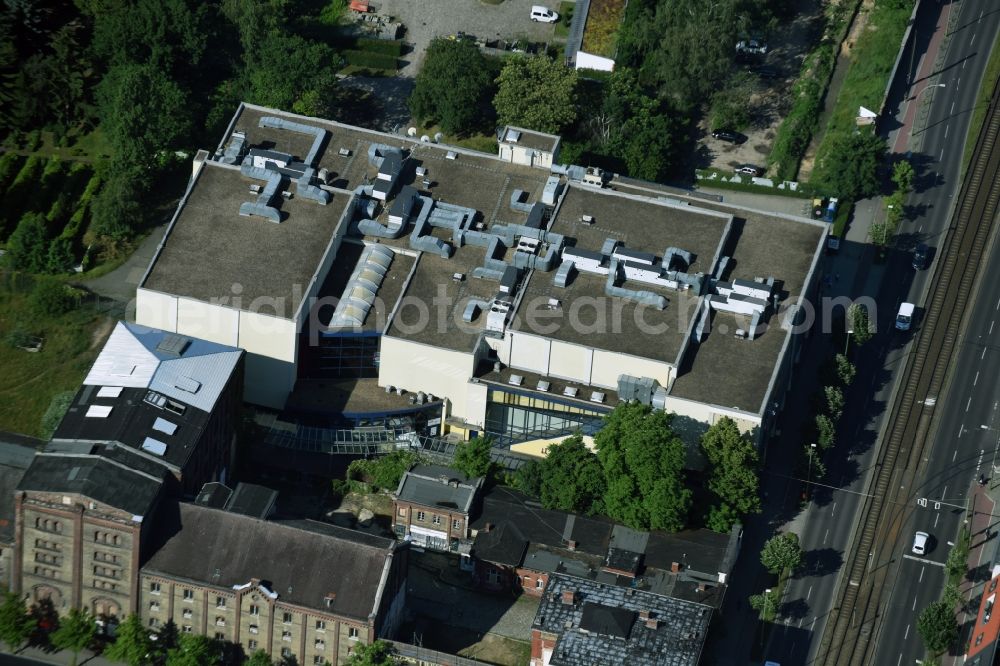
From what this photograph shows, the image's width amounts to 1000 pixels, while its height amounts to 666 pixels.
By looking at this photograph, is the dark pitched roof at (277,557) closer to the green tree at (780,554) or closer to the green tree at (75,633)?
the green tree at (75,633)

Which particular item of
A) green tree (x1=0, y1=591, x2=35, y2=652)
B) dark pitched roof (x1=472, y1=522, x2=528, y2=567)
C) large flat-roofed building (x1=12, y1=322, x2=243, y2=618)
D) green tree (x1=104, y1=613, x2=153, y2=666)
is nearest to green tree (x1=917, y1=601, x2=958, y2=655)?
dark pitched roof (x1=472, y1=522, x2=528, y2=567)

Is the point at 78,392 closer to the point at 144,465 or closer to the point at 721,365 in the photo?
the point at 144,465

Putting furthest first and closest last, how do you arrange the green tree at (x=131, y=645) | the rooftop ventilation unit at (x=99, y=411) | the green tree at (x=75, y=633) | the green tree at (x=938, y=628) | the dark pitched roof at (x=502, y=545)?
the dark pitched roof at (x=502, y=545) < the rooftop ventilation unit at (x=99, y=411) < the green tree at (x=938, y=628) < the green tree at (x=75, y=633) < the green tree at (x=131, y=645)

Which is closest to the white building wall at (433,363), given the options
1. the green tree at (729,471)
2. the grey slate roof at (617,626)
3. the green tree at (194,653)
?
the green tree at (729,471)

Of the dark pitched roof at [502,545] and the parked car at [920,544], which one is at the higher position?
the parked car at [920,544]

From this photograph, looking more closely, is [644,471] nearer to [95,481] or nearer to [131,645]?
[131,645]

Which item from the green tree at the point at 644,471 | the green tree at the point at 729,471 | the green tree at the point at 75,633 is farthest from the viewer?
the green tree at the point at 729,471

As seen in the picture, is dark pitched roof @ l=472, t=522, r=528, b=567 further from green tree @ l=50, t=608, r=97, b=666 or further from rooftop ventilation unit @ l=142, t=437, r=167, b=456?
green tree @ l=50, t=608, r=97, b=666

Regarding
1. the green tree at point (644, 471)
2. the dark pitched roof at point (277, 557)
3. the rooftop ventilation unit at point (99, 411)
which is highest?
the green tree at point (644, 471)
